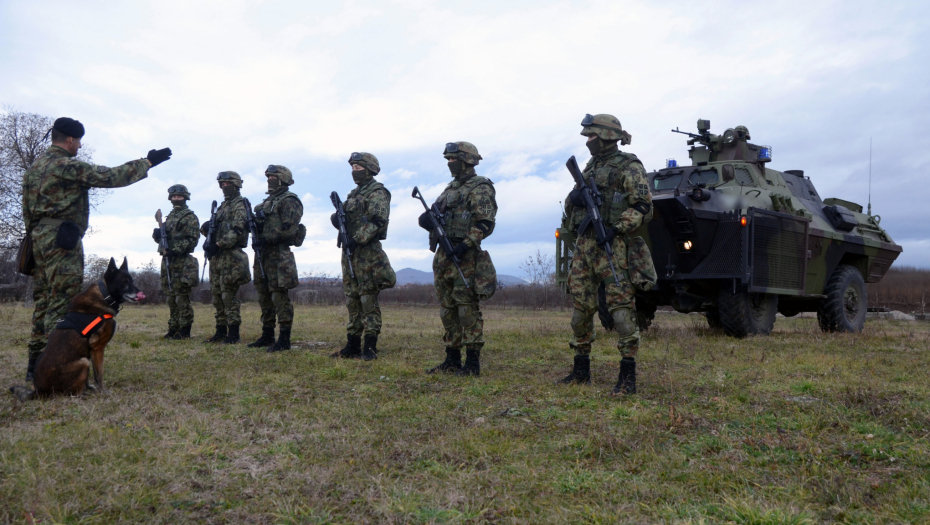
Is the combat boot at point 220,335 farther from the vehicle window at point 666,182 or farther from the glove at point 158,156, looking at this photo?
the vehicle window at point 666,182

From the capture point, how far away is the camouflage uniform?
16.0ft

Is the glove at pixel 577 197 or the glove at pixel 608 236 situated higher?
the glove at pixel 577 197

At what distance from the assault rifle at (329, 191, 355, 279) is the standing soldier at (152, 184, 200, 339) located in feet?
10.4

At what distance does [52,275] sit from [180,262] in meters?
4.41

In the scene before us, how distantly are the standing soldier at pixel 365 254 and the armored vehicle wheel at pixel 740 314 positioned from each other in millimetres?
4365

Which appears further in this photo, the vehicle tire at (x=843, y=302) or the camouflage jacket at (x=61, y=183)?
the vehicle tire at (x=843, y=302)

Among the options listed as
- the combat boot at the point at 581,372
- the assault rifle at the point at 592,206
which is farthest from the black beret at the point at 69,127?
the combat boot at the point at 581,372

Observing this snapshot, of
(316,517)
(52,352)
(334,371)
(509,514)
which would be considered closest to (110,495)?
(316,517)

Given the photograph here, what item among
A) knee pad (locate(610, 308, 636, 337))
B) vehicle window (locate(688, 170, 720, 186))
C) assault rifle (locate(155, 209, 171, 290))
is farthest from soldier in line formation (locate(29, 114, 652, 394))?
vehicle window (locate(688, 170, 720, 186))

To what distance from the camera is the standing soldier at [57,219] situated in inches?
192

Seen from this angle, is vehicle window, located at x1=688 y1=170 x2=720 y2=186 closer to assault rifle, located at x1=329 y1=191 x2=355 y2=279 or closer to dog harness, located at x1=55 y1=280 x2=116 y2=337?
assault rifle, located at x1=329 y1=191 x2=355 y2=279

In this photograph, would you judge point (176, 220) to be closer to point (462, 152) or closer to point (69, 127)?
point (69, 127)

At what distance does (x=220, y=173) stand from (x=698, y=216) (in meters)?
6.25

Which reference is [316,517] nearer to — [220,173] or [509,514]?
[509,514]
